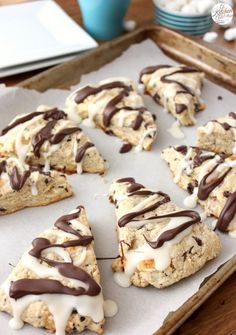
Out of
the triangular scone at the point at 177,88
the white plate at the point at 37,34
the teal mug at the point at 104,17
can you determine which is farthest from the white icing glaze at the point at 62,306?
the teal mug at the point at 104,17

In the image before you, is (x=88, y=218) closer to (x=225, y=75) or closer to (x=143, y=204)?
(x=143, y=204)

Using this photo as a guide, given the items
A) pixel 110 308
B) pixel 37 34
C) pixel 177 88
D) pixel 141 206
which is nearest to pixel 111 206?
pixel 141 206

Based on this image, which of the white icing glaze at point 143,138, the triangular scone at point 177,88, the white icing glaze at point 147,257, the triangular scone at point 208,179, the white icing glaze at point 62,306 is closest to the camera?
the white icing glaze at point 62,306

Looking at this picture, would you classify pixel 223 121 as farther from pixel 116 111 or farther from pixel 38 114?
pixel 38 114

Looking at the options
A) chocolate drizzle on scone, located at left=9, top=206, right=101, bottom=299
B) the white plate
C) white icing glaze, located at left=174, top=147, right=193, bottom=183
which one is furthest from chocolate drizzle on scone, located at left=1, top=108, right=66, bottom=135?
chocolate drizzle on scone, located at left=9, top=206, right=101, bottom=299

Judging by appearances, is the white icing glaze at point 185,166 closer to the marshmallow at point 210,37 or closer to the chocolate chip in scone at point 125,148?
the chocolate chip in scone at point 125,148

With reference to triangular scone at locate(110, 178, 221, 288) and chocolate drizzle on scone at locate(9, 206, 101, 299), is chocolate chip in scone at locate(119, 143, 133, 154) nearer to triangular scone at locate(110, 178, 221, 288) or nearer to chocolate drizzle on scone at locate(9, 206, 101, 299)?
triangular scone at locate(110, 178, 221, 288)
